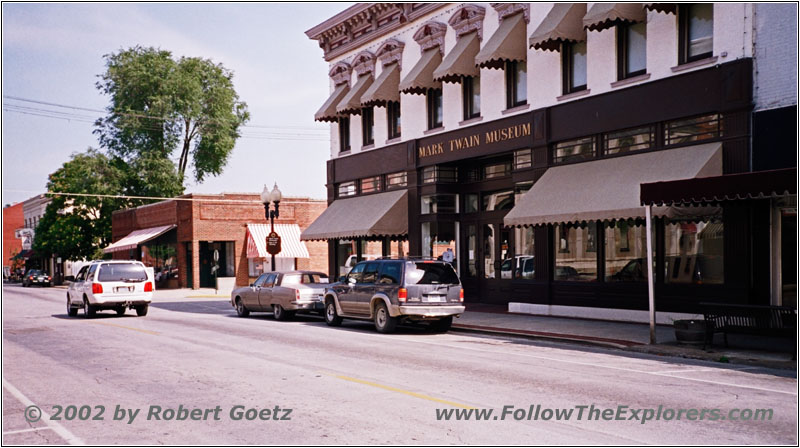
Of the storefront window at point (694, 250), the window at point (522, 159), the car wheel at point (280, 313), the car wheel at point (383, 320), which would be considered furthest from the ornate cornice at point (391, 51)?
the storefront window at point (694, 250)

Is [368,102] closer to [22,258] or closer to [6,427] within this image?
[6,427]

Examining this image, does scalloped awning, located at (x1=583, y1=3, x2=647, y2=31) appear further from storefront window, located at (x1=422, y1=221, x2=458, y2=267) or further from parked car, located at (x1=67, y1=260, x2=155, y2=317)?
parked car, located at (x1=67, y1=260, x2=155, y2=317)

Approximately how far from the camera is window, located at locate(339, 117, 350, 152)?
32156mm

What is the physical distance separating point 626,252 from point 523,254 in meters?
4.31

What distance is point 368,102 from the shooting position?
28297mm

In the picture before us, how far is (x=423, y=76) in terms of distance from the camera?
25797mm

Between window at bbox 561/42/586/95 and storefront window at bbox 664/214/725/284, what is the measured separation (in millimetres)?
4933

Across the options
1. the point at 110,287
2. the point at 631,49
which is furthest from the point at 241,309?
the point at 631,49

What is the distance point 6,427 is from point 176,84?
52170 mm

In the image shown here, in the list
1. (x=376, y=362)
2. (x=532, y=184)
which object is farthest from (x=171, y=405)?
(x=532, y=184)

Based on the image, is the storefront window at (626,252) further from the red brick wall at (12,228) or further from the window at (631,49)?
the red brick wall at (12,228)

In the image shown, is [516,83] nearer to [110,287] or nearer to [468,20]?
[468,20]

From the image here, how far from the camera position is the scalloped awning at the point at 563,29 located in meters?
20.0

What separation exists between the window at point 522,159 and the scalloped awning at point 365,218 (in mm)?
5858
